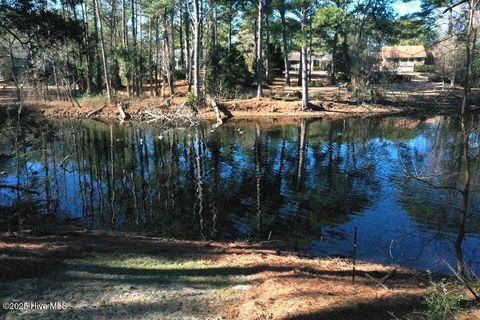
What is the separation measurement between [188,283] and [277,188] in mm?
8719

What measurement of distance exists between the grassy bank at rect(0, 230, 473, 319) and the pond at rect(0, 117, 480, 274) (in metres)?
1.82

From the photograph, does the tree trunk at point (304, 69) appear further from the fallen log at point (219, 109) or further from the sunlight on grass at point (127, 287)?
the sunlight on grass at point (127, 287)

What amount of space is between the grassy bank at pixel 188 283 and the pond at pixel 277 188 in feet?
5.96

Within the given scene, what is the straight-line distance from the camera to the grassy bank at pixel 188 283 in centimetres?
563

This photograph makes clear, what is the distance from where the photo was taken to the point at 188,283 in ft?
21.9

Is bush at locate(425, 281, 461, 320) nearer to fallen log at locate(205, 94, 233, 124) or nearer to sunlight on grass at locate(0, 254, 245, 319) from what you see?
sunlight on grass at locate(0, 254, 245, 319)

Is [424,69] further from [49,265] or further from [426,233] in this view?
[49,265]

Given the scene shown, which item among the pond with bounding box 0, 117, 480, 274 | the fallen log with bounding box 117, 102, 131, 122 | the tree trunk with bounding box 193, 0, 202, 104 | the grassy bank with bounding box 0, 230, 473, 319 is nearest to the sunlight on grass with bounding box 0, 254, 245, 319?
the grassy bank with bounding box 0, 230, 473, 319

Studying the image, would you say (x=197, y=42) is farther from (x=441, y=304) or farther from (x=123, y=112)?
(x=441, y=304)

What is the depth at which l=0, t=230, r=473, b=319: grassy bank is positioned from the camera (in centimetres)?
563

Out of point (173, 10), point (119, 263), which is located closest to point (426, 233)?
point (119, 263)

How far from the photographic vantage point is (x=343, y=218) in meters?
12.0

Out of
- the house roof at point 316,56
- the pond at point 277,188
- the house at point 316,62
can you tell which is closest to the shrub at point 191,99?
the pond at point 277,188

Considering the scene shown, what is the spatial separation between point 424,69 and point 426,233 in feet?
199
